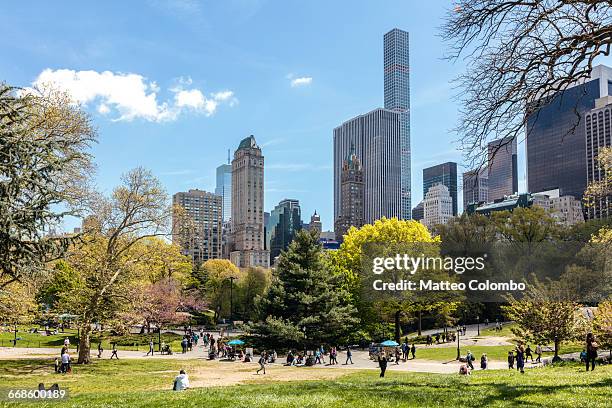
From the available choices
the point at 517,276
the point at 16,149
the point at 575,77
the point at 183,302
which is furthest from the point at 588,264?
the point at 16,149

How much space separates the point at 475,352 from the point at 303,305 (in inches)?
549

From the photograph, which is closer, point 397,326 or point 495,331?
point 397,326

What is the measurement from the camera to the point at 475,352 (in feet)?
143

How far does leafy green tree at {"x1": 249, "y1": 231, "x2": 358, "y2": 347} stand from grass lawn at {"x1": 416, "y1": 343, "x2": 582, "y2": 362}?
6531 millimetres

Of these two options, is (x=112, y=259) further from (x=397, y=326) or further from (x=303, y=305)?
(x=397, y=326)

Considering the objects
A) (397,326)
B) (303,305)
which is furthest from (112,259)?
(397,326)

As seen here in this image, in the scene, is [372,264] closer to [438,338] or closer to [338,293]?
[338,293]

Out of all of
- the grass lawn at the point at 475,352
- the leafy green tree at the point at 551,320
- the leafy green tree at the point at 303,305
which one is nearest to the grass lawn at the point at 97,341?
the leafy green tree at the point at 303,305

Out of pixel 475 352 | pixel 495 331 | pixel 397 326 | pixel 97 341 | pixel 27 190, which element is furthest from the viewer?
pixel 97 341

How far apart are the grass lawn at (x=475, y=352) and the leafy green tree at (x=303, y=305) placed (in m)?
6.53

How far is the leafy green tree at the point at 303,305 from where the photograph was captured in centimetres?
4347

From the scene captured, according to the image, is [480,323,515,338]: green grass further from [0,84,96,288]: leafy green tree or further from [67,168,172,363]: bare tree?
[0,84,96,288]: leafy green tree

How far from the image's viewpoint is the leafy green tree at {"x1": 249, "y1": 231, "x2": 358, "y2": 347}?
43.5 metres

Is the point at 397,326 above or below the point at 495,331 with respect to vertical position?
above
